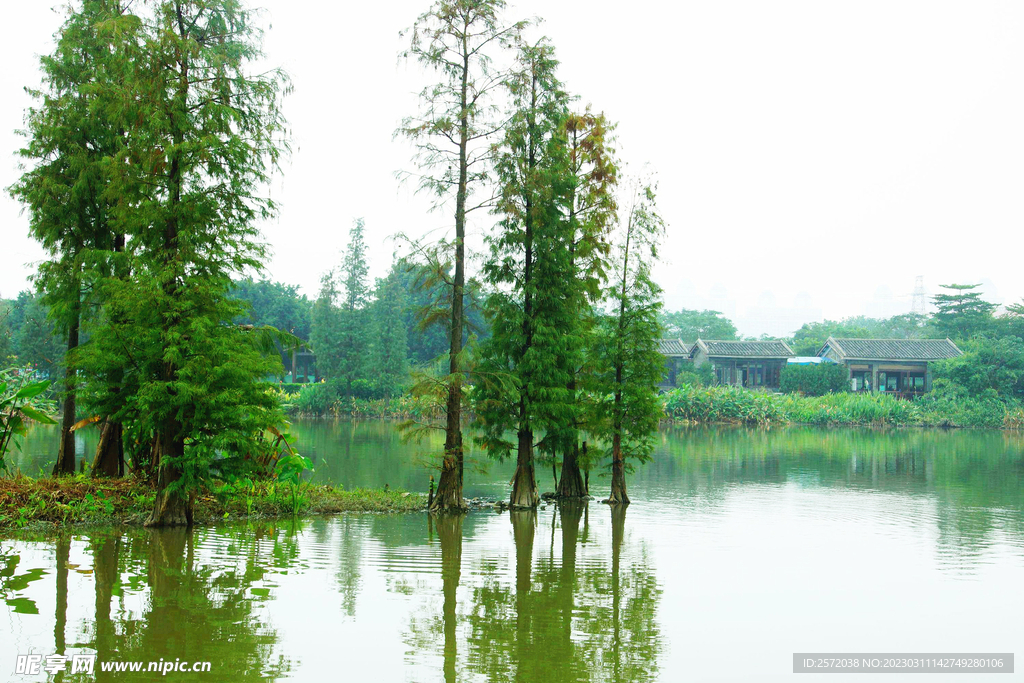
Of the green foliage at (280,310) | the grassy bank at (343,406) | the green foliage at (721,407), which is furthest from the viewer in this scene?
the green foliage at (280,310)

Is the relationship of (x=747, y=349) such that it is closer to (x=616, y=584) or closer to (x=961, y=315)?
(x=961, y=315)

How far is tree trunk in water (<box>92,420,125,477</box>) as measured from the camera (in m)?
13.7

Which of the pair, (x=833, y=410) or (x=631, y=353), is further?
(x=833, y=410)

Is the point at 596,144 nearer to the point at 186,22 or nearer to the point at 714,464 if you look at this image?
the point at 186,22

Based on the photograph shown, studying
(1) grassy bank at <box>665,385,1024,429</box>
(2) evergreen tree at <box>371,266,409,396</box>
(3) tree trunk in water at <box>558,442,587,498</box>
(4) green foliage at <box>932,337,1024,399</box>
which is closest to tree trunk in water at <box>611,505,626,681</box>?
(3) tree trunk in water at <box>558,442,587,498</box>

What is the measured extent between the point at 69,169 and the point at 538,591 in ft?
33.0

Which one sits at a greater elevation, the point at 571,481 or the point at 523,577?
the point at 571,481

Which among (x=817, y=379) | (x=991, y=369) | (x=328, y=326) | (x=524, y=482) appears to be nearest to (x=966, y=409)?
(x=991, y=369)

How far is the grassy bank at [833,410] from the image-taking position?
135ft

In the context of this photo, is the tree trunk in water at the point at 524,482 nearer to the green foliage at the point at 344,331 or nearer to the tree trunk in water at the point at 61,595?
the tree trunk in water at the point at 61,595

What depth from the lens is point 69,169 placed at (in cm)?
1356

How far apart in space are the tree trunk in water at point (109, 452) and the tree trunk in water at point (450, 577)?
211 inches

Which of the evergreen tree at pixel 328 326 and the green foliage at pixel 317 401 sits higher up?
the evergreen tree at pixel 328 326

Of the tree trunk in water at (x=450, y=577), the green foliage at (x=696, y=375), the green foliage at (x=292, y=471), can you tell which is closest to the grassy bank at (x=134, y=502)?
the green foliage at (x=292, y=471)
